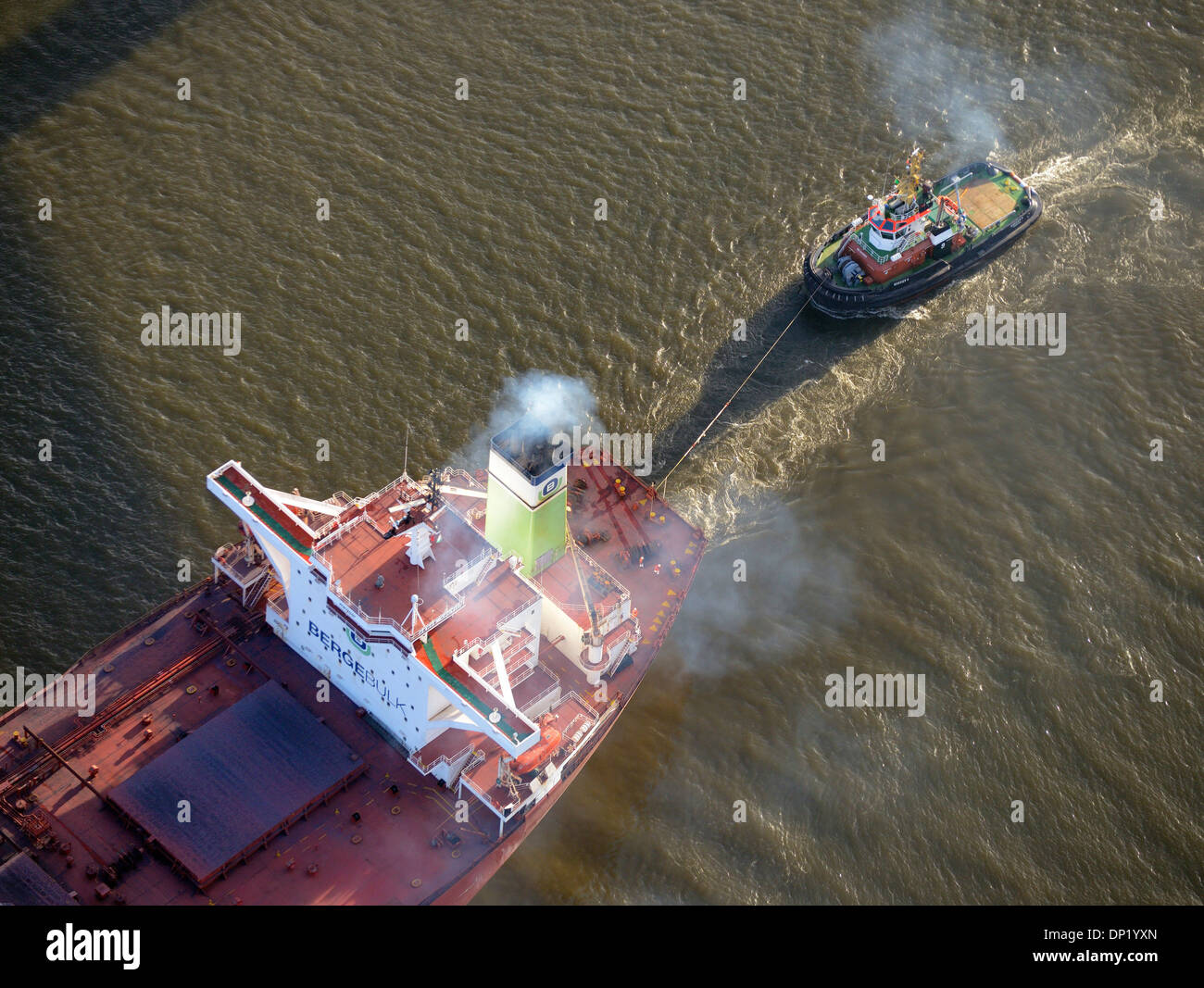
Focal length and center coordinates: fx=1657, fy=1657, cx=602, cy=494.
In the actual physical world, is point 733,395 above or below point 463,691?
above

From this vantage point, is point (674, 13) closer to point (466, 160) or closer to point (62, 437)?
point (466, 160)

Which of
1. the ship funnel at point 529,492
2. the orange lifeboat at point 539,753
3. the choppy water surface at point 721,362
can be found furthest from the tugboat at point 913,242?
the orange lifeboat at point 539,753

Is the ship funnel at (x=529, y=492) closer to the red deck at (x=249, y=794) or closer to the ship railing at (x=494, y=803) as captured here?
the red deck at (x=249, y=794)

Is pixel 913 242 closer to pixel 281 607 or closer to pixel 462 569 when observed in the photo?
pixel 462 569

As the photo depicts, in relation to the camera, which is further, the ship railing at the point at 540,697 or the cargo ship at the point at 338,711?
the ship railing at the point at 540,697

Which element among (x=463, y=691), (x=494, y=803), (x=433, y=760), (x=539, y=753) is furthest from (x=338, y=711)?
(x=539, y=753)

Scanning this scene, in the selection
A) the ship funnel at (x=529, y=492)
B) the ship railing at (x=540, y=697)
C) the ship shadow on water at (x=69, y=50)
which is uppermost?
the ship shadow on water at (x=69, y=50)

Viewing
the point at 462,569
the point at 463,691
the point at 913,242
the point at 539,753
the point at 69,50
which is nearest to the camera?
the point at 463,691
